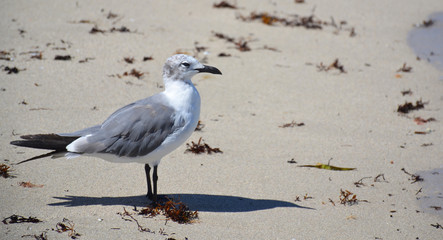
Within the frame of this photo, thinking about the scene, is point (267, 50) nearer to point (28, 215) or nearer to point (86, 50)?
point (86, 50)

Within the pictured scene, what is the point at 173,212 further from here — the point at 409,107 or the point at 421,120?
the point at 409,107

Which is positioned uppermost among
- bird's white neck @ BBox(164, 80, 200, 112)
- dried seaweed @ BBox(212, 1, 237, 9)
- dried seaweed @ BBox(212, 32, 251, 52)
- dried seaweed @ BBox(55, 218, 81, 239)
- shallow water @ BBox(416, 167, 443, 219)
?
dried seaweed @ BBox(212, 1, 237, 9)

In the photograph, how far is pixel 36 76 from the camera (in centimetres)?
643

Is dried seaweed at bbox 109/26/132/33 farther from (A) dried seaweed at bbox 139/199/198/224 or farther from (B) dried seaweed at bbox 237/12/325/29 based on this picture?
(A) dried seaweed at bbox 139/199/198/224

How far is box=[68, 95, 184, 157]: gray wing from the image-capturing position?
160 inches

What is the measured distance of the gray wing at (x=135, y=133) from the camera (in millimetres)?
4055

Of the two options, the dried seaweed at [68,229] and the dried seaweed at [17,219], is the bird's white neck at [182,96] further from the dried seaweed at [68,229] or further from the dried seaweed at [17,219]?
the dried seaweed at [17,219]

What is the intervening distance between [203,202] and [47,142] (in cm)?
135

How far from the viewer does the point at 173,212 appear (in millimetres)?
3979

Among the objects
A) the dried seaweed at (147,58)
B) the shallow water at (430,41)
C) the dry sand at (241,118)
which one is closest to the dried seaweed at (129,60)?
the dry sand at (241,118)

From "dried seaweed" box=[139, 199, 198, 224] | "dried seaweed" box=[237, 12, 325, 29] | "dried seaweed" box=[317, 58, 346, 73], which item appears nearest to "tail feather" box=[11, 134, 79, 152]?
"dried seaweed" box=[139, 199, 198, 224]

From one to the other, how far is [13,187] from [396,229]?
3127mm

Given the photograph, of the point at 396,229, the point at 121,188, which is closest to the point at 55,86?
the point at 121,188

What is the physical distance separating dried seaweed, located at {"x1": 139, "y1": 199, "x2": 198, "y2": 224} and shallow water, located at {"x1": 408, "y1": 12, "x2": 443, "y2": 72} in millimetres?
5562
